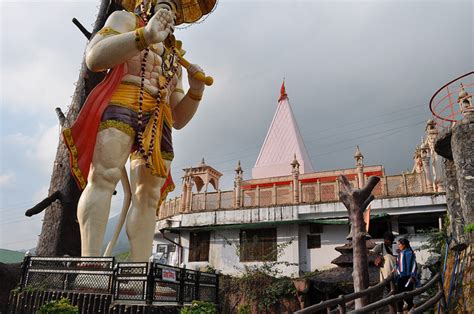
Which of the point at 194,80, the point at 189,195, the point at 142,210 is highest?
the point at 189,195

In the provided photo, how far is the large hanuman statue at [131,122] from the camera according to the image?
13.8 ft

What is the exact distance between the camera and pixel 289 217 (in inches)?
629

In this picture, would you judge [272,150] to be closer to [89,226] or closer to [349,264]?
[349,264]

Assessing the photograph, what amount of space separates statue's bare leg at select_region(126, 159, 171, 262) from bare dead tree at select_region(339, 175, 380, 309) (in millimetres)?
3893

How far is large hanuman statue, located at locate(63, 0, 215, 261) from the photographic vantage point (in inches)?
165

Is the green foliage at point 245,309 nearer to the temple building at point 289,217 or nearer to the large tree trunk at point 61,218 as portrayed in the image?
the temple building at point 289,217

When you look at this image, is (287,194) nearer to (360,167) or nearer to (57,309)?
(360,167)

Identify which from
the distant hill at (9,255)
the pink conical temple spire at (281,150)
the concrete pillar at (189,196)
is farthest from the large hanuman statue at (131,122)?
the distant hill at (9,255)

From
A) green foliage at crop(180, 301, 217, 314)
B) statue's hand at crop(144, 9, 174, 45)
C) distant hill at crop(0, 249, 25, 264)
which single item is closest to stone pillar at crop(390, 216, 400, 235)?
green foliage at crop(180, 301, 217, 314)

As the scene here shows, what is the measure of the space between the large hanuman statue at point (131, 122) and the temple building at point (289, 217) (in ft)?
38.0

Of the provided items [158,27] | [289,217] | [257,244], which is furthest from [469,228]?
[257,244]

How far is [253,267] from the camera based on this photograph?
1576 centimetres

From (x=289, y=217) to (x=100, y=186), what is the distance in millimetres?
12441

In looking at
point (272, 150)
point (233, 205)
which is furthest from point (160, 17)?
point (272, 150)
